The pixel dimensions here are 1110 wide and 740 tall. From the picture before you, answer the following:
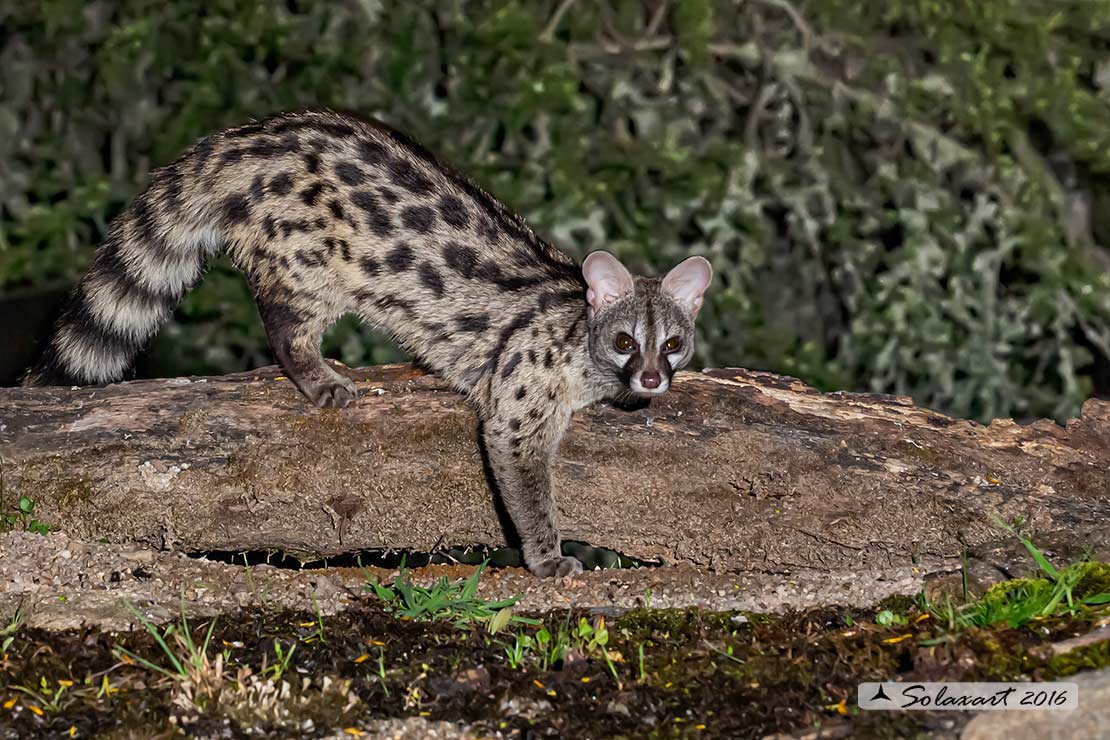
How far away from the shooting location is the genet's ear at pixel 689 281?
5121mm

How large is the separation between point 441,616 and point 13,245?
3258 millimetres

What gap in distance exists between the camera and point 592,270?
503cm

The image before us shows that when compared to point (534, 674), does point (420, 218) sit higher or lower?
higher

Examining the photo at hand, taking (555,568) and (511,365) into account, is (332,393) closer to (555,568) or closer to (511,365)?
(511,365)

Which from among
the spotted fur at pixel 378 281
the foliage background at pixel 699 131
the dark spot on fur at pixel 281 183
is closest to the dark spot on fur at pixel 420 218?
the spotted fur at pixel 378 281

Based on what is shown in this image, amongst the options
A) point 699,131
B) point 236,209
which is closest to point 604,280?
point 236,209

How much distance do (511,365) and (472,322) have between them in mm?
292

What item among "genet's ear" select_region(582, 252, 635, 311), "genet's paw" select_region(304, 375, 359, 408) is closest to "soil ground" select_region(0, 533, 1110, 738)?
"genet's paw" select_region(304, 375, 359, 408)

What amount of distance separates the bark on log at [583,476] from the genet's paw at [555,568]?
184 mm

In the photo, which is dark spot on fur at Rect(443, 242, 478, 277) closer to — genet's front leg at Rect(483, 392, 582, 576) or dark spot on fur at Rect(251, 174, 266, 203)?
genet's front leg at Rect(483, 392, 582, 576)

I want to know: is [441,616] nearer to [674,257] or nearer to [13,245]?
[674,257]

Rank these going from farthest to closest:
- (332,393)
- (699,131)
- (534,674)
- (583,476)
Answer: (699,131) < (332,393) < (583,476) < (534,674)

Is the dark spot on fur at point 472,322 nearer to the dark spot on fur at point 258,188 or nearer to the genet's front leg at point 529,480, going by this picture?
the genet's front leg at point 529,480

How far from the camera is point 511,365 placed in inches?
205
